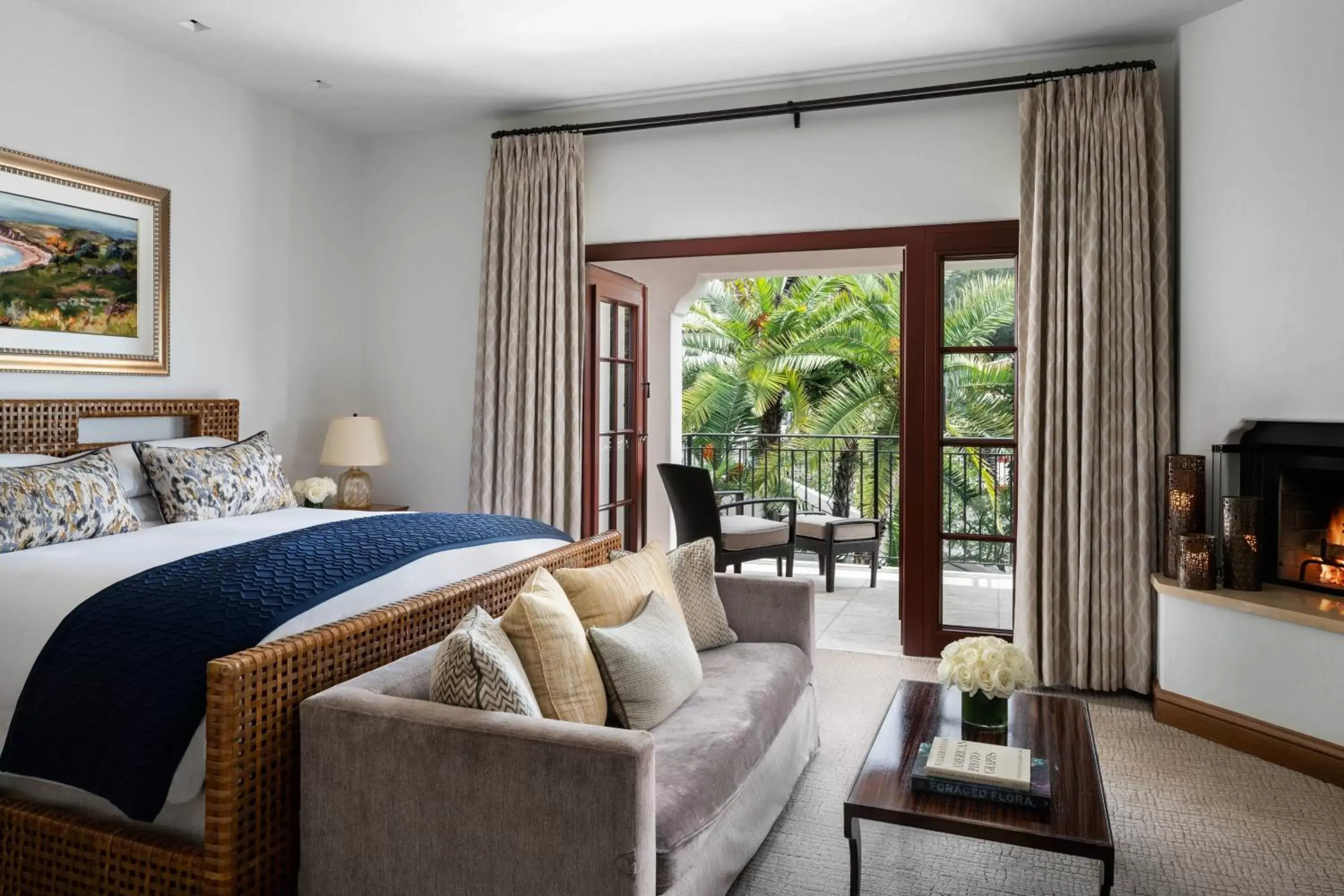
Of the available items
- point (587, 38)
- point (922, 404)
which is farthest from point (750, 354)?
point (587, 38)

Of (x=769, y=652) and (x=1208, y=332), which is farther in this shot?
(x=1208, y=332)

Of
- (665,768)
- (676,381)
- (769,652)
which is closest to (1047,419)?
(769,652)

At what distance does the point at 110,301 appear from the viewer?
391cm

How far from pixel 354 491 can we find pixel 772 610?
8.78 ft

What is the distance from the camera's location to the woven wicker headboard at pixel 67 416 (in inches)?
136

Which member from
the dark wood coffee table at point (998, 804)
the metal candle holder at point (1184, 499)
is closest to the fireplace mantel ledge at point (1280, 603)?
the metal candle holder at point (1184, 499)

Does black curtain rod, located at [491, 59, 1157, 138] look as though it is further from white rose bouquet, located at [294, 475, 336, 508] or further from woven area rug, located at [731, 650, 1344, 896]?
woven area rug, located at [731, 650, 1344, 896]

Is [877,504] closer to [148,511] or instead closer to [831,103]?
[831,103]

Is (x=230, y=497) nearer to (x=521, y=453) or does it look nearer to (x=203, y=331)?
(x=203, y=331)

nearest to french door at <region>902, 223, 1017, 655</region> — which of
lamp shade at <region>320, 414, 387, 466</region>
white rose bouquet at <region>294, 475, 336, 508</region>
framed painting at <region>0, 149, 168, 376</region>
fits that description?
lamp shade at <region>320, 414, 387, 466</region>

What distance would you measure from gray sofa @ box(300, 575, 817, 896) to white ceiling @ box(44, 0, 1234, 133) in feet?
9.07

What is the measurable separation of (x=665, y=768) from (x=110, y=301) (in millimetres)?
3291

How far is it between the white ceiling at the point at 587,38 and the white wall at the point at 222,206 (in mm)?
158

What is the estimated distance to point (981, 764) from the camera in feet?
6.79
